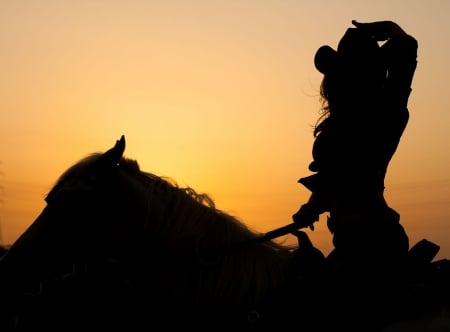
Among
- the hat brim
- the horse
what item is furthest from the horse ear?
the hat brim

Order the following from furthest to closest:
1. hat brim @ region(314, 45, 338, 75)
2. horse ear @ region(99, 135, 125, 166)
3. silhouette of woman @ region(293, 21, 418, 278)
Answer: hat brim @ region(314, 45, 338, 75) < horse ear @ region(99, 135, 125, 166) < silhouette of woman @ region(293, 21, 418, 278)

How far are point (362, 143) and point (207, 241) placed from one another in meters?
1.26

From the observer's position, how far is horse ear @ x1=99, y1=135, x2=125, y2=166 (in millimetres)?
3846

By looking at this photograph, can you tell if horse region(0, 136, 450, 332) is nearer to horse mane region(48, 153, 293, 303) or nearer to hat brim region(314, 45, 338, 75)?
horse mane region(48, 153, 293, 303)

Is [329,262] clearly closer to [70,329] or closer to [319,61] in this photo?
[319,61]

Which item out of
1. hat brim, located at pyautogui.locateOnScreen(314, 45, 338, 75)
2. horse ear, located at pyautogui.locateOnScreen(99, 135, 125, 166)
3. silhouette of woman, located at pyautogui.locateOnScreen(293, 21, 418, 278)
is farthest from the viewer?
hat brim, located at pyautogui.locateOnScreen(314, 45, 338, 75)

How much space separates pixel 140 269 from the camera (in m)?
3.88

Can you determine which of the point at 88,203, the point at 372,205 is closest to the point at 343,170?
the point at 372,205

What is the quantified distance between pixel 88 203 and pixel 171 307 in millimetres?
903

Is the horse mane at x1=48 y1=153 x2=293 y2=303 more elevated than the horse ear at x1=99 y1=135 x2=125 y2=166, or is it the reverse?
the horse ear at x1=99 y1=135 x2=125 y2=166

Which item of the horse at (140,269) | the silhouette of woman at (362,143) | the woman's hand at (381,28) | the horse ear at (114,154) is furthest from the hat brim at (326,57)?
the horse ear at (114,154)

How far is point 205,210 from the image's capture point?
13.5 ft

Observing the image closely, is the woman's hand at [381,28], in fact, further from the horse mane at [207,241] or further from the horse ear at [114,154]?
the horse ear at [114,154]

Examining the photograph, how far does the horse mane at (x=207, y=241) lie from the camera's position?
3.88 meters
